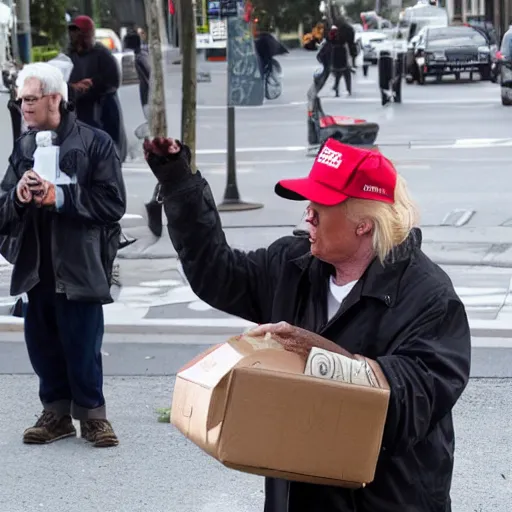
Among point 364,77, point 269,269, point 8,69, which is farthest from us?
point 364,77

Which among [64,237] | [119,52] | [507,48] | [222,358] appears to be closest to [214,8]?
[64,237]

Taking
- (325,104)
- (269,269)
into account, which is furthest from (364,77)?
(269,269)

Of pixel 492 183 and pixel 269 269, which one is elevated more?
pixel 269 269

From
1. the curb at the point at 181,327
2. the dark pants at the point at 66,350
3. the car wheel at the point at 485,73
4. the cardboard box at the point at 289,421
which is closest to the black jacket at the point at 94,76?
the curb at the point at 181,327

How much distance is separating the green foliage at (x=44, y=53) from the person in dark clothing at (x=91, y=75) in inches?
140

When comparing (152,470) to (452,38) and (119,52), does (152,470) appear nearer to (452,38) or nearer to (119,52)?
(119,52)

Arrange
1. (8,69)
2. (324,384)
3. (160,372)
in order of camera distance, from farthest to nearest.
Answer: (8,69) < (160,372) < (324,384)

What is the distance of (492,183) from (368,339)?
11.5 meters

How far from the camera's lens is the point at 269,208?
42.3 ft

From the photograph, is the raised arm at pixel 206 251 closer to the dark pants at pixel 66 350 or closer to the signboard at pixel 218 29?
the dark pants at pixel 66 350

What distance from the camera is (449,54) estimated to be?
31062 mm

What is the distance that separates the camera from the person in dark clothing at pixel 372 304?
2916 millimetres

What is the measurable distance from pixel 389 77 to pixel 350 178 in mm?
23679

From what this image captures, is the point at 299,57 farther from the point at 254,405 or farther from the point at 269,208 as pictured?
the point at 254,405
